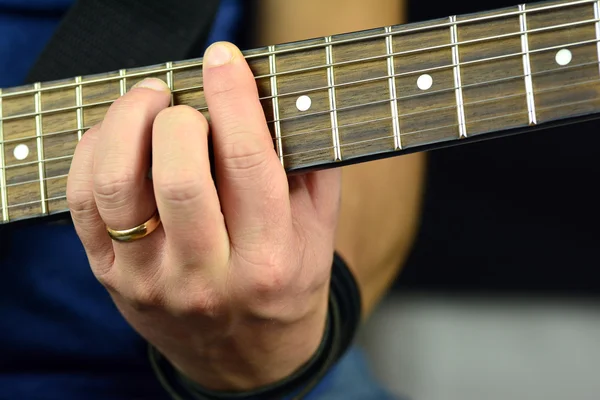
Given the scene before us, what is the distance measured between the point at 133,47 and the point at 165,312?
9.8 inches

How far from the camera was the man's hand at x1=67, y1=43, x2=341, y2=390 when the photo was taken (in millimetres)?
430

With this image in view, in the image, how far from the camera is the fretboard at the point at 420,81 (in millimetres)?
419

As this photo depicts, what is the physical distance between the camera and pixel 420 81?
0.44 meters

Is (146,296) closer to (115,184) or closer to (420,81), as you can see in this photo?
(115,184)

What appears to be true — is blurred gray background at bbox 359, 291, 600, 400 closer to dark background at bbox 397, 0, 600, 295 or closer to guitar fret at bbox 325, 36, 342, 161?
dark background at bbox 397, 0, 600, 295

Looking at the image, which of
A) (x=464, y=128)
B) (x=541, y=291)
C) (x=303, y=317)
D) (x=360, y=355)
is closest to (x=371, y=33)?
(x=464, y=128)

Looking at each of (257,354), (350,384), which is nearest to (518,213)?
(350,384)

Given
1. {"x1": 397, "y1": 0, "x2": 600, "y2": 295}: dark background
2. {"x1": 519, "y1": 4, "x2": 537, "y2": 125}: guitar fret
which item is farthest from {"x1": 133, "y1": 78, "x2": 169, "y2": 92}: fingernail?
{"x1": 397, "y1": 0, "x2": 600, "y2": 295}: dark background

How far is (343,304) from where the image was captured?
0.60m

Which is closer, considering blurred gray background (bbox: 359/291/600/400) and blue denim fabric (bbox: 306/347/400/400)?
blue denim fabric (bbox: 306/347/400/400)

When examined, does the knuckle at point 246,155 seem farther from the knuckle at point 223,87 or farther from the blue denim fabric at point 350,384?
the blue denim fabric at point 350,384

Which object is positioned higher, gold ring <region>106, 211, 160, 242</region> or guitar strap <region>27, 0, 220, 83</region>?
guitar strap <region>27, 0, 220, 83</region>

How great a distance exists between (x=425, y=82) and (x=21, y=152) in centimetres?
30

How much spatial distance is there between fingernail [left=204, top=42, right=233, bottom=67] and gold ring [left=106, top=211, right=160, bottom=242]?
11 cm
